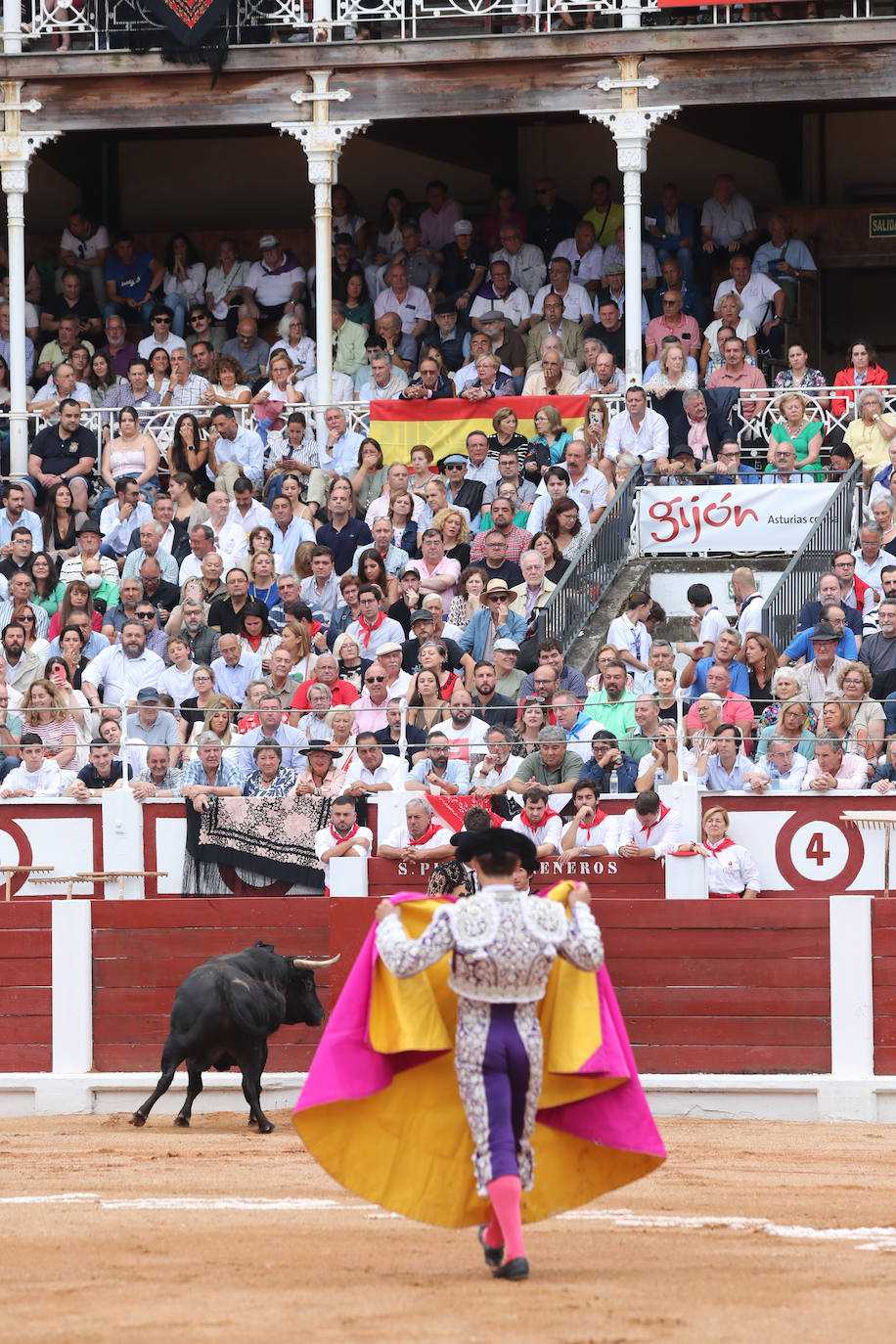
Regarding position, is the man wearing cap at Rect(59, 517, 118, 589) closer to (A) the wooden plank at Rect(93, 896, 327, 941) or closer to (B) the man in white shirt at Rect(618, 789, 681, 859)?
(A) the wooden plank at Rect(93, 896, 327, 941)

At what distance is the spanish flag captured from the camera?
48.7ft

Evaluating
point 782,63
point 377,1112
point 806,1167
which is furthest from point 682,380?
point 377,1112

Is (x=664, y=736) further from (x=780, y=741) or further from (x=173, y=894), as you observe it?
→ (x=173, y=894)

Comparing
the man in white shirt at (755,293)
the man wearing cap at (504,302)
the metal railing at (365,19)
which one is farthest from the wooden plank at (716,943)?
the metal railing at (365,19)

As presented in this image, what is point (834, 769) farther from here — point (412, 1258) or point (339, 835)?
point (412, 1258)

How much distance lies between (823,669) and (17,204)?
8132 millimetres

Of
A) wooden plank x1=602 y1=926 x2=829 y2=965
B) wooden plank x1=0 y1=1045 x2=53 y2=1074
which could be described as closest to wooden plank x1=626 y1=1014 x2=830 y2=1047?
wooden plank x1=602 y1=926 x2=829 y2=965

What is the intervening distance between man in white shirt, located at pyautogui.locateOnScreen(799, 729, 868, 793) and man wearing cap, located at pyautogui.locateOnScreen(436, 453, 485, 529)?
3.61 metres

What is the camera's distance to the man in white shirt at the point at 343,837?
11.0m

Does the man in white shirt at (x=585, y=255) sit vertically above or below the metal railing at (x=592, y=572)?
above

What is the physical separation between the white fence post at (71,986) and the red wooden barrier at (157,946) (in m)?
0.04

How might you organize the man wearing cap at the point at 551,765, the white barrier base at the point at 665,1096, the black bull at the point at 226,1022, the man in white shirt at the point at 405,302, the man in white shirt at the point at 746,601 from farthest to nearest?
1. the man in white shirt at the point at 405,302
2. the man in white shirt at the point at 746,601
3. the man wearing cap at the point at 551,765
4. the white barrier base at the point at 665,1096
5. the black bull at the point at 226,1022

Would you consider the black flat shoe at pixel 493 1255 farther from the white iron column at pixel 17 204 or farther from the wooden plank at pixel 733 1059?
the white iron column at pixel 17 204

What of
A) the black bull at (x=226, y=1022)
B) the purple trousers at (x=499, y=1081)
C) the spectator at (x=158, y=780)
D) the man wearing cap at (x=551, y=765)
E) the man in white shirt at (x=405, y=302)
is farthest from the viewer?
the man in white shirt at (x=405, y=302)
